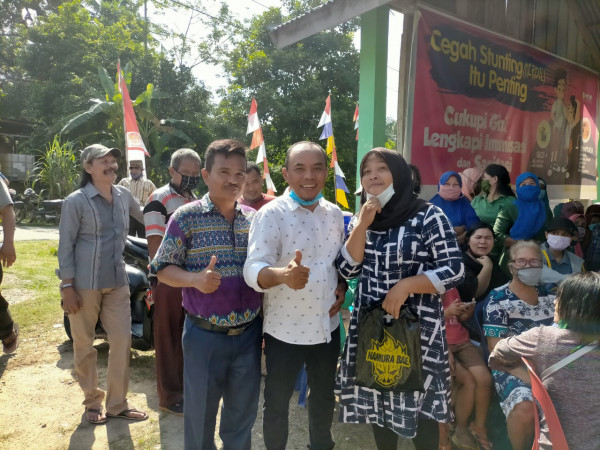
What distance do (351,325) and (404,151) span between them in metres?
1.97

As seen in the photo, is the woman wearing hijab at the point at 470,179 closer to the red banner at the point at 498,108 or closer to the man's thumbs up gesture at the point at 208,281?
the red banner at the point at 498,108

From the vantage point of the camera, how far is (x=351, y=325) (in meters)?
2.21

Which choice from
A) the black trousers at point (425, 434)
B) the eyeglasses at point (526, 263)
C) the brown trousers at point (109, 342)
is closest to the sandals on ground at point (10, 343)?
the brown trousers at point (109, 342)

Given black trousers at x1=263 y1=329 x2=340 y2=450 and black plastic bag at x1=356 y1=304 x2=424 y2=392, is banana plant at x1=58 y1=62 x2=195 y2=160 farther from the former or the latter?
black plastic bag at x1=356 y1=304 x2=424 y2=392

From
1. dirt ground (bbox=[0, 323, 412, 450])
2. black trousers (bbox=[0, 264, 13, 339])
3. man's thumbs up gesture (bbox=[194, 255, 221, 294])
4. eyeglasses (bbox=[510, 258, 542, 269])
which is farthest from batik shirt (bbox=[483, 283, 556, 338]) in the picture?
black trousers (bbox=[0, 264, 13, 339])

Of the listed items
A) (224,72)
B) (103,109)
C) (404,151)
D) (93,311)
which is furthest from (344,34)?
(93,311)

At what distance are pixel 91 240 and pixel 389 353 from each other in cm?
211

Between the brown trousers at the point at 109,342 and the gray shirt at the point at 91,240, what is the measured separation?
0.35 ft

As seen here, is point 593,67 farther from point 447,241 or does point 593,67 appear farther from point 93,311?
point 93,311

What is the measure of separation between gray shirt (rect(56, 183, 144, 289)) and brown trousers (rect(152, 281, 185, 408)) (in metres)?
0.31

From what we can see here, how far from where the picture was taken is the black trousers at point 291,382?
212cm

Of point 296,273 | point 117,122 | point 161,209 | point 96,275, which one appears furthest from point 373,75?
point 117,122

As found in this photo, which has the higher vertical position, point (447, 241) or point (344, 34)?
point (344, 34)

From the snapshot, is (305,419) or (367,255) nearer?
(367,255)
